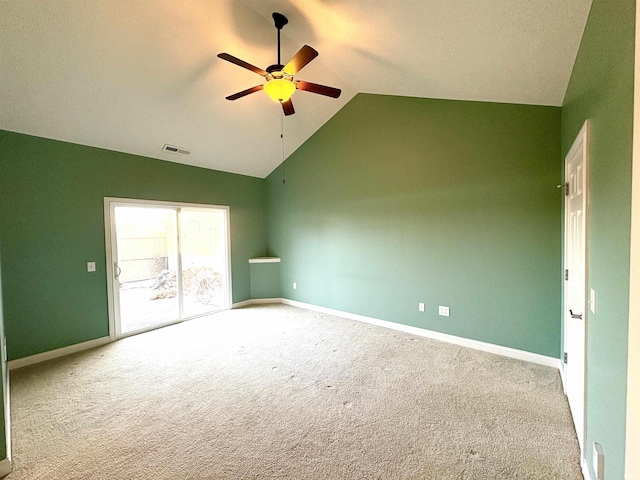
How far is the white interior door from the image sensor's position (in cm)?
168

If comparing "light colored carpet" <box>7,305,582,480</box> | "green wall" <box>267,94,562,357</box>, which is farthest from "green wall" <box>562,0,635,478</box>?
"green wall" <box>267,94,562,357</box>

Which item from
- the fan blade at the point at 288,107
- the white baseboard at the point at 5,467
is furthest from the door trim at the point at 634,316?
the white baseboard at the point at 5,467

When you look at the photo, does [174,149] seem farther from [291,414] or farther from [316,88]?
[291,414]

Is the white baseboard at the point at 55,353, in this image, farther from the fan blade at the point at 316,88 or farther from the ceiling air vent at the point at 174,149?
the fan blade at the point at 316,88

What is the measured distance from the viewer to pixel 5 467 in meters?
1.68

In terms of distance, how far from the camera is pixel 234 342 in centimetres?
363

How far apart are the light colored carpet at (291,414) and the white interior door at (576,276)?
26 centimetres

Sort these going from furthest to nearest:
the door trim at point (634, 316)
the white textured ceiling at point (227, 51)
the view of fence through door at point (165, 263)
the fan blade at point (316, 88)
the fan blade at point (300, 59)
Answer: the view of fence through door at point (165, 263) < the fan blade at point (316, 88) < the fan blade at point (300, 59) < the white textured ceiling at point (227, 51) < the door trim at point (634, 316)

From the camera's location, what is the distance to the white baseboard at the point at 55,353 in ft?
9.89

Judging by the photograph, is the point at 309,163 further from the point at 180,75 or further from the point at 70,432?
the point at 70,432

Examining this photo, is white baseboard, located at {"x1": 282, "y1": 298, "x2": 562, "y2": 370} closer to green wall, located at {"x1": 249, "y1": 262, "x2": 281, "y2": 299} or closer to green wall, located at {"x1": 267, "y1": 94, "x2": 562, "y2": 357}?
green wall, located at {"x1": 267, "y1": 94, "x2": 562, "y2": 357}

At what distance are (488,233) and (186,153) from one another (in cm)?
436

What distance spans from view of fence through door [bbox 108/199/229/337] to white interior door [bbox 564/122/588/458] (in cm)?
477

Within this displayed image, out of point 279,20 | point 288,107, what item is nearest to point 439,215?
point 288,107
